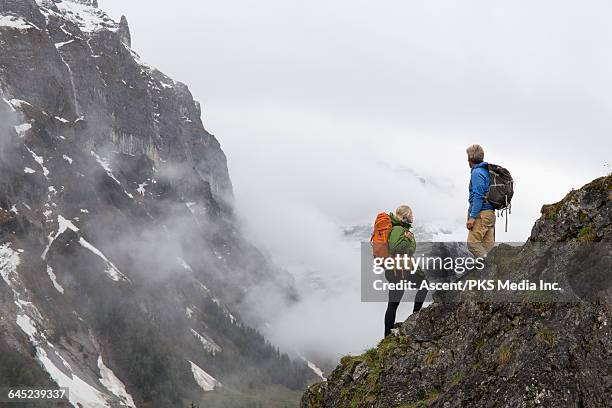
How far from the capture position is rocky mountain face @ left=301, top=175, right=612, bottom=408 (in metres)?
14.3

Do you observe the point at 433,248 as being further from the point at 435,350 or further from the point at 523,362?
the point at 523,362

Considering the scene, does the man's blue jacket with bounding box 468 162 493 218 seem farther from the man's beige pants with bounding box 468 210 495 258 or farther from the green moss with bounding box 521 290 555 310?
the green moss with bounding box 521 290 555 310

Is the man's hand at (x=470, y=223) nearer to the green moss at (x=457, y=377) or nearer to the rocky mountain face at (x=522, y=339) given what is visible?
the rocky mountain face at (x=522, y=339)

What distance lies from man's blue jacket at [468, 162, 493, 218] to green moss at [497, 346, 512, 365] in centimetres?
448

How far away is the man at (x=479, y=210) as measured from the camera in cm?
1862

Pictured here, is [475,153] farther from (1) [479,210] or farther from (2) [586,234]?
(2) [586,234]

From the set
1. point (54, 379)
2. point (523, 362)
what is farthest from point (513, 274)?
point (54, 379)

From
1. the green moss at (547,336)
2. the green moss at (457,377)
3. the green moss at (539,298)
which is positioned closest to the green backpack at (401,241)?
the green moss at (539,298)

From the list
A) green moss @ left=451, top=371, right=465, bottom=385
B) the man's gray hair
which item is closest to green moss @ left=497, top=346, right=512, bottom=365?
green moss @ left=451, top=371, right=465, bottom=385

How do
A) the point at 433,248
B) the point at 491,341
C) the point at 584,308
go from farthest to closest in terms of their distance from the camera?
1. the point at 433,248
2. the point at 491,341
3. the point at 584,308

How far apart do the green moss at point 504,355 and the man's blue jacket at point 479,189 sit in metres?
4.48

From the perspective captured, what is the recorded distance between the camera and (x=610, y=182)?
16625mm

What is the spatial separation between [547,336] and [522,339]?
2.40 ft

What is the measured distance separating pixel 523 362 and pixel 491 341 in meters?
1.61
